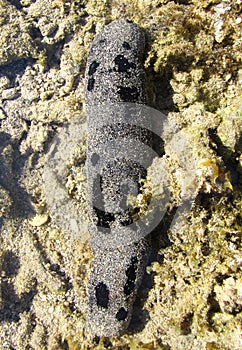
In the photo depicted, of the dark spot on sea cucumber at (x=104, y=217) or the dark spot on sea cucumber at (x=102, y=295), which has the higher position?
the dark spot on sea cucumber at (x=104, y=217)

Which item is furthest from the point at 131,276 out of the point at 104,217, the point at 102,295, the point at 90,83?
the point at 90,83

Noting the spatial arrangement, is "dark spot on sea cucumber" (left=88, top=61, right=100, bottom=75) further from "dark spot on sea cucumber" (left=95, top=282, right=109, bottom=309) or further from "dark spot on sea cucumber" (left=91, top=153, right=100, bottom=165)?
"dark spot on sea cucumber" (left=95, top=282, right=109, bottom=309)

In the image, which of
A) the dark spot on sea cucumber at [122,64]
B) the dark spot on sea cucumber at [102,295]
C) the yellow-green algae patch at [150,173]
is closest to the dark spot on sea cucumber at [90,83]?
the dark spot on sea cucumber at [122,64]

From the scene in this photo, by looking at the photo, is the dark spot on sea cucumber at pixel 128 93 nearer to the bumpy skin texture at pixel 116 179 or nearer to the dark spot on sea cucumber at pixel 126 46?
the bumpy skin texture at pixel 116 179

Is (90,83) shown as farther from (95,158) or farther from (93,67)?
(95,158)

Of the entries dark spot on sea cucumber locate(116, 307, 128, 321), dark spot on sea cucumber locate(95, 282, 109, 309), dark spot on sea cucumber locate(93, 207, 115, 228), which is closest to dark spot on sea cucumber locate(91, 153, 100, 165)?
dark spot on sea cucumber locate(93, 207, 115, 228)

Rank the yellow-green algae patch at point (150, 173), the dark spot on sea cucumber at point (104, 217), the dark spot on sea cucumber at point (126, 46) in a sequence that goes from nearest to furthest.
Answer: the yellow-green algae patch at point (150, 173) < the dark spot on sea cucumber at point (104, 217) < the dark spot on sea cucumber at point (126, 46)
